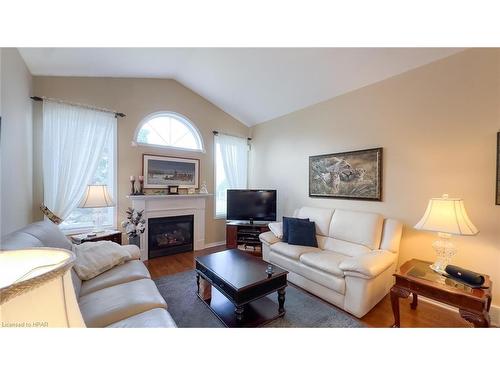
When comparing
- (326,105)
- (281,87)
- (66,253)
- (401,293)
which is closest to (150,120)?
(281,87)

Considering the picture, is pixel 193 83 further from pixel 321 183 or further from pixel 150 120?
pixel 321 183

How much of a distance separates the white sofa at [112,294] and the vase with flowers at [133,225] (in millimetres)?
1158

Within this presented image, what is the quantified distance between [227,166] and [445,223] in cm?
361

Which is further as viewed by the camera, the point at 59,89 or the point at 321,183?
the point at 321,183

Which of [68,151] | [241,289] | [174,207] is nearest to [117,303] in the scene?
[241,289]

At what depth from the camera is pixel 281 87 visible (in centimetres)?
321

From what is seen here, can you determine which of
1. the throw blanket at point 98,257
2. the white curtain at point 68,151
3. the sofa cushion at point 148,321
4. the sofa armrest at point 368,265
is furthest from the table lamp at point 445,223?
the white curtain at point 68,151

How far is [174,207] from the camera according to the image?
145 inches

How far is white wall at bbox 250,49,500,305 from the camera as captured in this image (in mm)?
Answer: 1853

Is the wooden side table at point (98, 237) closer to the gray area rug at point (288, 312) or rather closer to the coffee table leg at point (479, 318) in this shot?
the gray area rug at point (288, 312)
